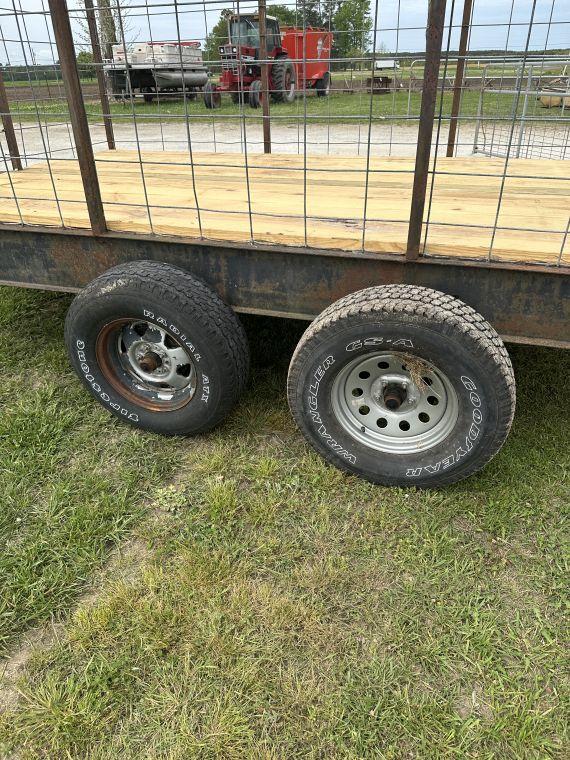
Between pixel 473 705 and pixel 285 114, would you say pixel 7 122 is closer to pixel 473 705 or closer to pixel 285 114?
pixel 285 114

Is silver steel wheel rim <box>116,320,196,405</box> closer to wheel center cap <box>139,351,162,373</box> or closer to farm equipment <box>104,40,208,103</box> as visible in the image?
wheel center cap <box>139,351,162,373</box>

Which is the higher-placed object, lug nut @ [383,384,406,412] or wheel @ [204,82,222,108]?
wheel @ [204,82,222,108]

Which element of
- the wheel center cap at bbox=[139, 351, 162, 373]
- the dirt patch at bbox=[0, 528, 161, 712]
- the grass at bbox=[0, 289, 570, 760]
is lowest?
the dirt patch at bbox=[0, 528, 161, 712]

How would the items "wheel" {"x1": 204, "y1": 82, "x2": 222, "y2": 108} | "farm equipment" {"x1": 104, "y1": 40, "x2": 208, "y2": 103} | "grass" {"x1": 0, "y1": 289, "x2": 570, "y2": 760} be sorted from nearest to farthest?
"grass" {"x1": 0, "y1": 289, "x2": 570, "y2": 760} < "farm equipment" {"x1": 104, "y1": 40, "x2": 208, "y2": 103} < "wheel" {"x1": 204, "y1": 82, "x2": 222, "y2": 108}

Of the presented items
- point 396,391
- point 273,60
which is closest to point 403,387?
point 396,391

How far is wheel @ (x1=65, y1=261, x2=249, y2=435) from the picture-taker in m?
3.01

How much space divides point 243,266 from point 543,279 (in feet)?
4.53

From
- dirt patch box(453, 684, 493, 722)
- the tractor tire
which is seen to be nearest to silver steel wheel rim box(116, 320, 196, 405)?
the tractor tire

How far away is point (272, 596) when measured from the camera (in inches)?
99.6

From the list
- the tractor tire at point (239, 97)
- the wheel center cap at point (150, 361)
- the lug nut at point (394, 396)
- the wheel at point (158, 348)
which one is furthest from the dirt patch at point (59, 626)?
the tractor tire at point (239, 97)

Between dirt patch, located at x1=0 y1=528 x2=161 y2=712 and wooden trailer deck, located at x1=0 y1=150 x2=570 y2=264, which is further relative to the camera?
wooden trailer deck, located at x1=0 y1=150 x2=570 y2=264

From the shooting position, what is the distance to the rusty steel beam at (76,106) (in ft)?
8.92

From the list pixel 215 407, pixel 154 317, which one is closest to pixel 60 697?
pixel 215 407

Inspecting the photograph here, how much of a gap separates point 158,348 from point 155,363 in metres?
0.09
